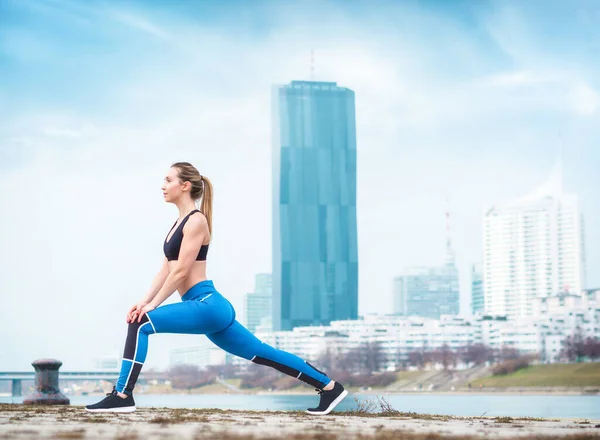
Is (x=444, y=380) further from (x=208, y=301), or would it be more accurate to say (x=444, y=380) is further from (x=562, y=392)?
(x=208, y=301)

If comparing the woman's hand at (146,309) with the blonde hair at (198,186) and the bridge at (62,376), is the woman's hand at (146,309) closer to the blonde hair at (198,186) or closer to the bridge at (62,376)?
the blonde hair at (198,186)

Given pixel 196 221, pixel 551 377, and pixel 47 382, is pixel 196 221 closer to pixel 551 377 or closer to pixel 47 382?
pixel 47 382

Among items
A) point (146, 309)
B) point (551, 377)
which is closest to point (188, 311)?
point (146, 309)

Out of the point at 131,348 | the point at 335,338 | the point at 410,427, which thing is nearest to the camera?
the point at 410,427

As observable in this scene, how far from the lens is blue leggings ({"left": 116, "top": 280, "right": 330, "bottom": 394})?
7406mm

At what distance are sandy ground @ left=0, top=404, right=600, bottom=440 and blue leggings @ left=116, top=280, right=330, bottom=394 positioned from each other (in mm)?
395

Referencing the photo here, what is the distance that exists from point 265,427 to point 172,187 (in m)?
2.33

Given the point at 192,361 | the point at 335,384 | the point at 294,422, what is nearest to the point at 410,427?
the point at 294,422

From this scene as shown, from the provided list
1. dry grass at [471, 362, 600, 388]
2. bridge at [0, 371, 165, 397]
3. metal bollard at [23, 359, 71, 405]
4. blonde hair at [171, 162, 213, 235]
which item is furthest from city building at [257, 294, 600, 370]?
blonde hair at [171, 162, 213, 235]

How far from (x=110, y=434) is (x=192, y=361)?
17547 centimetres

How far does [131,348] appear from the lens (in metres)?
7.40

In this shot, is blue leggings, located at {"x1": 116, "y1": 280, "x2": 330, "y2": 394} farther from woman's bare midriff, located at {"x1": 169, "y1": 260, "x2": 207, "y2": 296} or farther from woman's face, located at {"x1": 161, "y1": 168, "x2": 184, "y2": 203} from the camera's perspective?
woman's face, located at {"x1": 161, "y1": 168, "x2": 184, "y2": 203}

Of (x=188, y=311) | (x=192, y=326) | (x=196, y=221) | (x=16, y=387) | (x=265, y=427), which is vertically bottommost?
(x=16, y=387)

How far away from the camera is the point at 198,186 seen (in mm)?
8133
